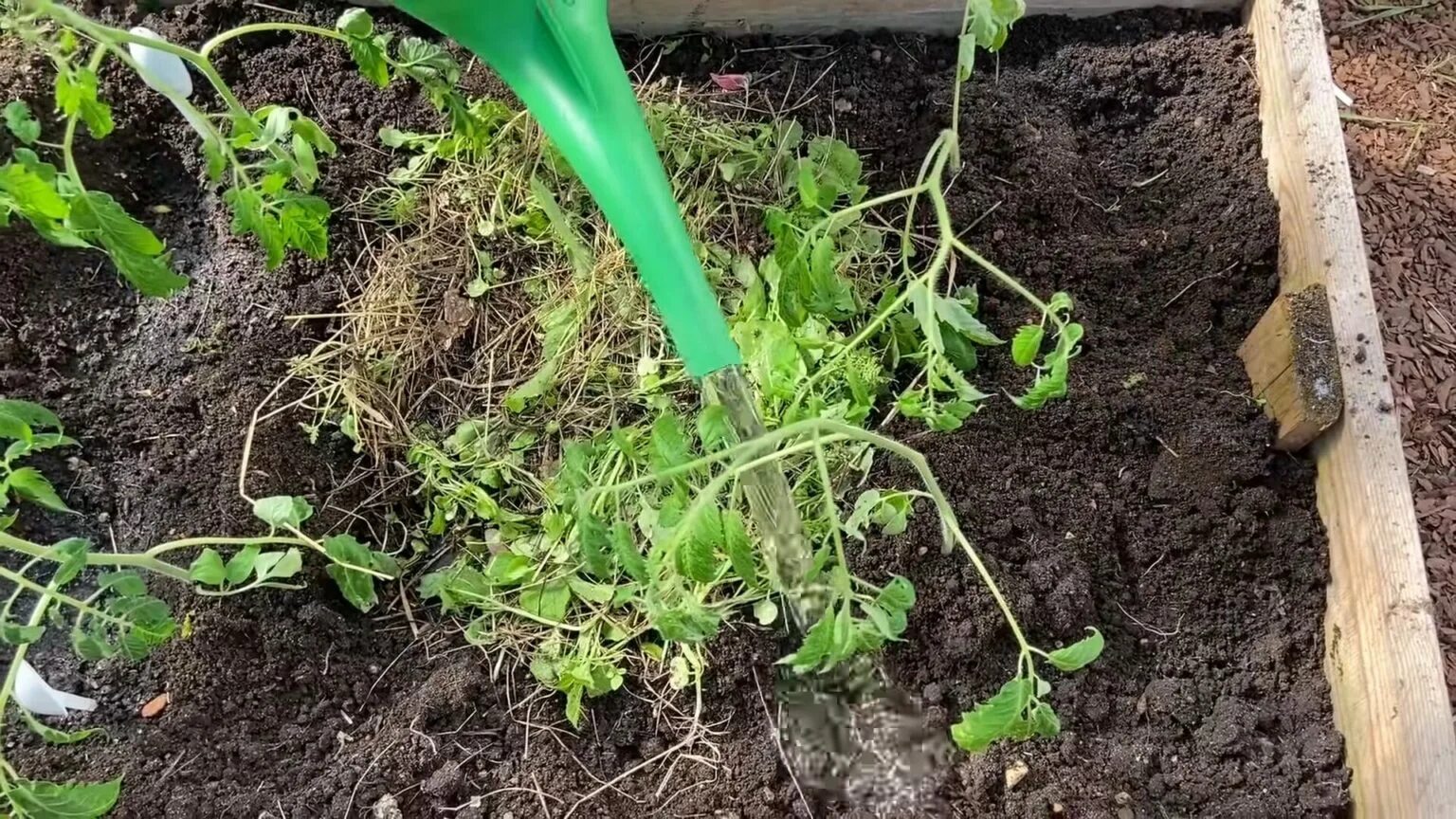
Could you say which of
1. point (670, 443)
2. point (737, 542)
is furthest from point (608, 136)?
point (737, 542)

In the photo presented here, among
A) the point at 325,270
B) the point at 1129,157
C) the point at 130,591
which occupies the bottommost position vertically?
the point at 1129,157

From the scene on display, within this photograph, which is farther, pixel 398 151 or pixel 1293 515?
pixel 398 151

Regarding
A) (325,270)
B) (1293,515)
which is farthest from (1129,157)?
(325,270)

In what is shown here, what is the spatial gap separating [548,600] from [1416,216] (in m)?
1.34

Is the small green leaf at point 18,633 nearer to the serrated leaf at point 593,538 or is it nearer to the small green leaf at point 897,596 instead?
the serrated leaf at point 593,538

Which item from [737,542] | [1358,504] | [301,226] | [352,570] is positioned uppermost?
[301,226]

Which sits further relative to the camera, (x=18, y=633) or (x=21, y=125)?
(x=21, y=125)

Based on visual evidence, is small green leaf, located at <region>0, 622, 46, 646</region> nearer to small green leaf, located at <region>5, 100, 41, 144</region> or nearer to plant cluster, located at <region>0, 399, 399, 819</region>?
plant cluster, located at <region>0, 399, 399, 819</region>

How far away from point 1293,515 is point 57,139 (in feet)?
5.59

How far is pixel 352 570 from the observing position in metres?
1.11

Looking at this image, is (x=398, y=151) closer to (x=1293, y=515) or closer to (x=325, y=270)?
(x=325, y=270)

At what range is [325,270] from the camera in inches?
53.6

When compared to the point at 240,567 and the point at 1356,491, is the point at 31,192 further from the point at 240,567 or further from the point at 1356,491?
Result: the point at 1356,491

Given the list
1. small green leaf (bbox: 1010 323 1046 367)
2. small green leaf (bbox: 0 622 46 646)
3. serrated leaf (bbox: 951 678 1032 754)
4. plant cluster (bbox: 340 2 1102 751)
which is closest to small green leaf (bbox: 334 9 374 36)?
plant cluster (bbox: 340 2 1102 751)
